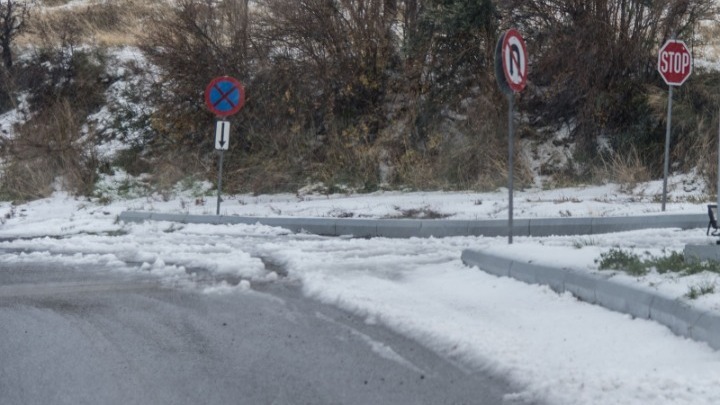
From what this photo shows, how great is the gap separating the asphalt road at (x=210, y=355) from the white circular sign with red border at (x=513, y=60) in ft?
11.1

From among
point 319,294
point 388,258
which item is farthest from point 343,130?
point 319,294

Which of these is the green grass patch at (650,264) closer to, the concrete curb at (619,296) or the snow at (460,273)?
the snow at (460,273)

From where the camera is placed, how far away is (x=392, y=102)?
79.9ft

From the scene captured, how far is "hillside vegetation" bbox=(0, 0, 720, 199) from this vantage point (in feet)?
70.5

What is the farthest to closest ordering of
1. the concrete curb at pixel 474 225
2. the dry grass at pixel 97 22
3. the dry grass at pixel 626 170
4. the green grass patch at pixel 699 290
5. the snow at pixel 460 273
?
1. the dry grass at pixel 97 22
2. the dry grass at pixel 626 170
3. the concrete curb at pixel 474 225
4. the green grass patch at pixel 699 290
5. the snow at pixel 460 273

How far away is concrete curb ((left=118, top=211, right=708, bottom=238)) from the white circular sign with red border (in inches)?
139

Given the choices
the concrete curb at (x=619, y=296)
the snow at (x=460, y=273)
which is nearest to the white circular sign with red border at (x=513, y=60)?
the snow at (x=460, y=273)

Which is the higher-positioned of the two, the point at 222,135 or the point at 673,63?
the point at 673,63

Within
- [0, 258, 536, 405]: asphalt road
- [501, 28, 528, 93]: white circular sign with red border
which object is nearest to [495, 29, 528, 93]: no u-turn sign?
[501, 28, 528, 93]: white circular sign with red border

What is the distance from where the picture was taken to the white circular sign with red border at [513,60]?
34.4 feet

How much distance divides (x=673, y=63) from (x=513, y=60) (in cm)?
596

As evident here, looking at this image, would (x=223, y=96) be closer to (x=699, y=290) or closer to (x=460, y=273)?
(x=460, y=273)

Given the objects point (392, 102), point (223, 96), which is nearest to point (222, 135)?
point (223, 96)

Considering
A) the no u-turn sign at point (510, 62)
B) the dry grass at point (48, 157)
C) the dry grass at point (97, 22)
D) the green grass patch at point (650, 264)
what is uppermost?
the dry grass at point (97, 22)
